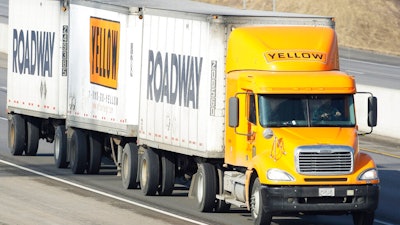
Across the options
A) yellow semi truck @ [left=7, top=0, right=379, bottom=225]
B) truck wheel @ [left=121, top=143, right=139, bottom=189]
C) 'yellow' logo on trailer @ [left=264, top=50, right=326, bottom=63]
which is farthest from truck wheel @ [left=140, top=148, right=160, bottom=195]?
'yellow' logo on trailer @ [left=264, top=50, right=326, bottom=63]

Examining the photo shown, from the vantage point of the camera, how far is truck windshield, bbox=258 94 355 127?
21500mm

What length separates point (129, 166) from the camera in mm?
26797

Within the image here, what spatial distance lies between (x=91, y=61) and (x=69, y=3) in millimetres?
2090

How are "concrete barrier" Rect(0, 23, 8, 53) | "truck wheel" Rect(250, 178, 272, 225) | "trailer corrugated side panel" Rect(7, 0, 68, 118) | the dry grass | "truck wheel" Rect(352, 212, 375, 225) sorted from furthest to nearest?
the dry grass
"concrete barrier" Rect(0, 23, 8, 53)
"trailer corrugated side panel" Rect(7, 0, 68, 118)
"truck wheel" Rect(352, 212, 375, 225)
"truck wheel" Rect(250, 178, 272, 225)

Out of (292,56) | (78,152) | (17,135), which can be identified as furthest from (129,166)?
(17,135)

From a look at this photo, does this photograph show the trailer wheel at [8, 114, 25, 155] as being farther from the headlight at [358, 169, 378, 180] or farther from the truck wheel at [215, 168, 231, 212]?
the headlight at [358, 169, 378, 180]

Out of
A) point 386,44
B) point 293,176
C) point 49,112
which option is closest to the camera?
point 293,176

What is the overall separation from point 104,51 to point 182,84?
4.13 m

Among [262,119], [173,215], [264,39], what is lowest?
[173,215]

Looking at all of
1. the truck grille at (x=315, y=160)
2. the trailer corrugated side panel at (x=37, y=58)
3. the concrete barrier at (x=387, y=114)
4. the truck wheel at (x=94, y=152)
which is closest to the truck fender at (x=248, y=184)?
the truck grille at (x=315, y=160)

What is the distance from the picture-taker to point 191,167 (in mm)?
25547

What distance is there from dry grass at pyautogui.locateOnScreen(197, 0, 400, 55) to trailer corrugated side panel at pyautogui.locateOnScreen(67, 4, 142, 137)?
4597 cm

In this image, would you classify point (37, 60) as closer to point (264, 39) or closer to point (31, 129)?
point (31, 129)

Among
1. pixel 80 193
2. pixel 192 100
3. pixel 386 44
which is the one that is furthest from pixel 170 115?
pixel 386 44
